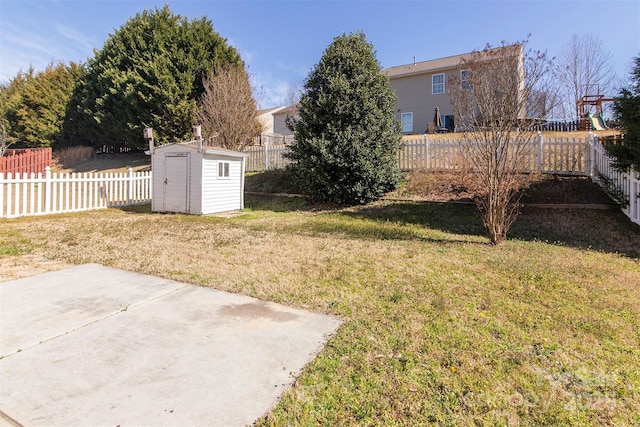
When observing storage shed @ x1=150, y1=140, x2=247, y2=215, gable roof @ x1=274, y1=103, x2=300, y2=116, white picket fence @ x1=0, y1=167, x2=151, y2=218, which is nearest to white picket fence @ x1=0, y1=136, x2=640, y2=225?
white picket fence @ x1=0, y1=167, x2=151, y2=218

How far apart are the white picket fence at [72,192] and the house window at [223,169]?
3.91 metres

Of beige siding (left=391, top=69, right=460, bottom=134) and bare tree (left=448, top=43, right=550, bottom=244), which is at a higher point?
beige siding (left=391, top=69, right=460, bottom=134)

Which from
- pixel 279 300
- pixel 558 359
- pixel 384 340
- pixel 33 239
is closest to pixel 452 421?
pixel 384 340

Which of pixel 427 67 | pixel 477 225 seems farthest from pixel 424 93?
pixel 477 225

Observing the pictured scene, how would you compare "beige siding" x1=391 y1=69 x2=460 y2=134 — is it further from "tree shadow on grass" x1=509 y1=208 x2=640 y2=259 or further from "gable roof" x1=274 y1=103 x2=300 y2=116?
"tree shadow on grass" x1=509 y1=208 x2=640 y2=259

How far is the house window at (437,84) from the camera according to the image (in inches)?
854

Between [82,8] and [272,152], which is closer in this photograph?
[82,8]

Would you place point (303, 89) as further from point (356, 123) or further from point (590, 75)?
point (590, 75)

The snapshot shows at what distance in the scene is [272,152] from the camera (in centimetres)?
1516

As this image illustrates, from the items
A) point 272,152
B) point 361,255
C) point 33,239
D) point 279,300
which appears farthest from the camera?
point 272,152

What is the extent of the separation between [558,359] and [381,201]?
835cm

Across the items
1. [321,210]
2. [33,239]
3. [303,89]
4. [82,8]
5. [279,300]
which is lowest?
[279,300]

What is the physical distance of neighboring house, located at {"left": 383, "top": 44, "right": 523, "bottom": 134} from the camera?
21328 millimetres

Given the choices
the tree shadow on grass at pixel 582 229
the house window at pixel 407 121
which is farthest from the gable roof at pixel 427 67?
the tree shadow on grass at pixel 582 229
